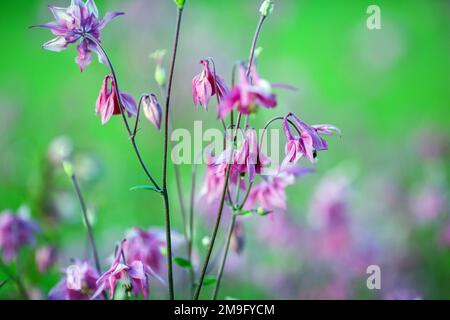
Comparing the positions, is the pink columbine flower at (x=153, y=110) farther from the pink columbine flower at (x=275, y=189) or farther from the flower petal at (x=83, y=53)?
the pink columbine flower at (x=275, y=189)

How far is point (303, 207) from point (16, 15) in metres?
2.63

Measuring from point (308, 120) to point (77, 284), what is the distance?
267cm

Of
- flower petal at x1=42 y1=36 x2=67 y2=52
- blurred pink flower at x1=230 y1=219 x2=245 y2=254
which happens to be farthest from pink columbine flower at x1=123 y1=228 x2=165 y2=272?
flower petal at x1=42 y1=36 x2=67 y2=52

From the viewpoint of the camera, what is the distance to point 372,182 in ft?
11.4

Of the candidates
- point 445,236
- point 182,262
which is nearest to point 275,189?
point 182,262

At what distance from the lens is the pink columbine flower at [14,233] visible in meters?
1.84

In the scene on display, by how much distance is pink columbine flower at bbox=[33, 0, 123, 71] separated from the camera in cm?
131

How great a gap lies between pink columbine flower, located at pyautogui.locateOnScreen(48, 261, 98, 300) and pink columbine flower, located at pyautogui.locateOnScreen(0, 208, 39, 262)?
374mm

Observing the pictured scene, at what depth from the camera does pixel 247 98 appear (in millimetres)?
1151

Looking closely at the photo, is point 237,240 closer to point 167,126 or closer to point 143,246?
point 143,246

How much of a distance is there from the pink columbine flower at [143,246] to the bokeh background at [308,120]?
41 cm
